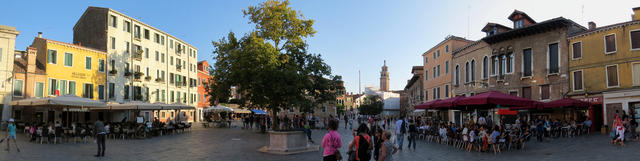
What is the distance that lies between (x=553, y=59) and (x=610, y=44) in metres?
3.48

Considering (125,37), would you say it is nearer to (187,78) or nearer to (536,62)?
(187,78)

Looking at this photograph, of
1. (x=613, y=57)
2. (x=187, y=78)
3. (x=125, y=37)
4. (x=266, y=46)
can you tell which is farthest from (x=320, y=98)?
(x=187, y=78)

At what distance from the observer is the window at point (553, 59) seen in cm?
2562

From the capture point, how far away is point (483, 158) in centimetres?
1277

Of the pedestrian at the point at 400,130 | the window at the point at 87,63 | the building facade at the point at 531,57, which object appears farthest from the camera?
the window at the point at 87,63

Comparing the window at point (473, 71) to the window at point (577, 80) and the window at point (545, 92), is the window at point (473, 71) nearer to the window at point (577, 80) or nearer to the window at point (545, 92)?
the window at point (545, 92)

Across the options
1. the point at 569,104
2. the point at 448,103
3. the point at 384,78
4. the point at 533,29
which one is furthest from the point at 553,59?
the point at 384,78

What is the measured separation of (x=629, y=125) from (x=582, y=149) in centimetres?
432

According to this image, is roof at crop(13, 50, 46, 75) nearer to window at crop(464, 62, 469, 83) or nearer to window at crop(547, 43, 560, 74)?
window at crop(464, 62, 469, 83)

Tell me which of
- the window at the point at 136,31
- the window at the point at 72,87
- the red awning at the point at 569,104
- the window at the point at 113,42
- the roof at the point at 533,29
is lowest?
the red awning at the point at 569,104

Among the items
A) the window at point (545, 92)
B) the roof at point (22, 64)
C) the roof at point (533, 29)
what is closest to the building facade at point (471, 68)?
the roof at point (533, 29)

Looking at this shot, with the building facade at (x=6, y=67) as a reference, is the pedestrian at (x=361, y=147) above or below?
below

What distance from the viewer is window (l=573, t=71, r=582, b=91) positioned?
79.5 ft

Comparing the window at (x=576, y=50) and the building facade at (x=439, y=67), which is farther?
the building facade at (x=439, y=67)
